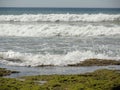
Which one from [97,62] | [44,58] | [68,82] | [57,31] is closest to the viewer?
[68,82]

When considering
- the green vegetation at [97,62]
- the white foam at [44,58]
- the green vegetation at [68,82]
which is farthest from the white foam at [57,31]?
the green vegetation at [68,82]

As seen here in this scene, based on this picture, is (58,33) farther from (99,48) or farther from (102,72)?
(102,72)

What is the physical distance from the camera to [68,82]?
1201 centimetres

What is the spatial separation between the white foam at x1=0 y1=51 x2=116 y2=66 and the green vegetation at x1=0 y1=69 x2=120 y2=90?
349 cm

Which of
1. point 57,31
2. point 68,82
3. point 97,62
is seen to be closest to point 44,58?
point 97,62

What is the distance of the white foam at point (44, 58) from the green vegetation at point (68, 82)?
137 inches

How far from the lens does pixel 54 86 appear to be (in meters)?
11.4

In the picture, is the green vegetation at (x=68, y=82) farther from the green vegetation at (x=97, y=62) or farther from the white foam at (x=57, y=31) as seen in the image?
the white foam at (x=57, y=31)

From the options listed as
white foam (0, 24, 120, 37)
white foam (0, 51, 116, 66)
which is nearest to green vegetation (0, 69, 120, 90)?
white foam (0, 51, 116, 66)

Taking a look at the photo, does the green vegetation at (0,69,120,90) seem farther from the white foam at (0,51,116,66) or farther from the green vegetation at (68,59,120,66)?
the white foam at (0,51,116,66)

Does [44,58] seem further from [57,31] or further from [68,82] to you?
[57,31]

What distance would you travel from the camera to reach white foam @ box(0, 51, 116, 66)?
54.6 feet

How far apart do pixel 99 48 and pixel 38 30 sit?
42.0 ft

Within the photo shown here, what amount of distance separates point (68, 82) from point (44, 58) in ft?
18.4
